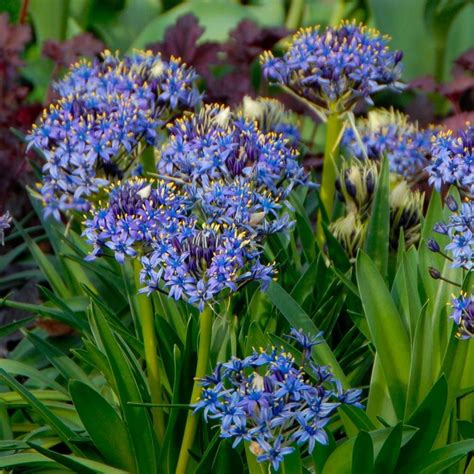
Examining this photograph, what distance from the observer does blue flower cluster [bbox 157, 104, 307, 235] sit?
2.26m

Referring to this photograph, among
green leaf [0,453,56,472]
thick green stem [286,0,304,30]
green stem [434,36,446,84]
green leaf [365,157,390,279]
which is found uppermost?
thick green stem [286,0,304,30]

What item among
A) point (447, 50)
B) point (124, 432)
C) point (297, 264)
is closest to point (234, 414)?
point (124, 432)

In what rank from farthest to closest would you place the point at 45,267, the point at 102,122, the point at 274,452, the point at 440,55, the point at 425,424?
the point at 440,55, the point at 45,267, the point at 102,122, the point at 425,424, the point at 274,452

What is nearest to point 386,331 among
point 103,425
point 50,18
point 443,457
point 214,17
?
point 443,457

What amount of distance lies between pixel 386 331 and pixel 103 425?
2.46 feet

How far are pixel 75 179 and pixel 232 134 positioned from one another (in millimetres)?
470

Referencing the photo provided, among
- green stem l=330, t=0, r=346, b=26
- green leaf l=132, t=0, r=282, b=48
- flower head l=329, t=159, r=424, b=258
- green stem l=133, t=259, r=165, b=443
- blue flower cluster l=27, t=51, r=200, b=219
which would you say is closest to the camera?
green stem l=133, t=259, r=165, b=443

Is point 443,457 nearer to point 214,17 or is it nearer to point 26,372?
point 26,372

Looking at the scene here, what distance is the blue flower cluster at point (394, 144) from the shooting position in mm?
3332

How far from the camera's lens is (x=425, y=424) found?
2221mm

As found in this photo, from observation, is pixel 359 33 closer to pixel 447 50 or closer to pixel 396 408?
pixel 396 408

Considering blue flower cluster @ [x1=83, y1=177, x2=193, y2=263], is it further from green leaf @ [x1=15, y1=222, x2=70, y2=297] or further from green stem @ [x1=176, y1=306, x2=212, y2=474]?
green leaf @ [x1=15, y1=222, x2=70, y2=297]

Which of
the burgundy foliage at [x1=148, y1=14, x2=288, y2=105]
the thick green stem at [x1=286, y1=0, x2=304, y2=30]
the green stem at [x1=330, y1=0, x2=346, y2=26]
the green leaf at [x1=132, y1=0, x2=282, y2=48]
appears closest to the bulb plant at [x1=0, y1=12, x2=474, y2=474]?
the burgundy foliage at [x1=148, y1=14, x2=288, y2=105]

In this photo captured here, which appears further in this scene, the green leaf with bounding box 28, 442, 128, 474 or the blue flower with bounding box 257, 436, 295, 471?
the green leaf with bounding box 28, 442, 128, 474
